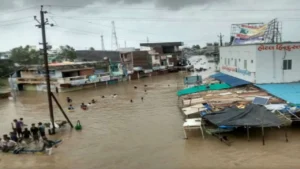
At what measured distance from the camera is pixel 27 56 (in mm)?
78562

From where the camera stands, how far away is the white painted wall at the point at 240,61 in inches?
890

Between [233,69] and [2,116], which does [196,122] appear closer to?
[233,69]

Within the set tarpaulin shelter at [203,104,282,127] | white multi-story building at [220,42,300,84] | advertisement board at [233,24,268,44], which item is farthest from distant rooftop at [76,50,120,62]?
tarpaulin shelter at [203,104,282,127]

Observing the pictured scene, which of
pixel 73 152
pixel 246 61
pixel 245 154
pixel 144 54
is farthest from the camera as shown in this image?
pixel 144 54

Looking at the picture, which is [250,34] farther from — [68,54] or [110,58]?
[68,54]

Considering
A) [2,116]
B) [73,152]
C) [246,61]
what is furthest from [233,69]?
[2,116]

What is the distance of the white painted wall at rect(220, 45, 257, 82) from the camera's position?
890 inches

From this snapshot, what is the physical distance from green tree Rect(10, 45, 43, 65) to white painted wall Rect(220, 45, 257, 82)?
2241 inches

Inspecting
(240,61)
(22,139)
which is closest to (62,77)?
(22,139)

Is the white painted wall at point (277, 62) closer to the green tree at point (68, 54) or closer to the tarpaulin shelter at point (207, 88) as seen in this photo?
the tarpaulin shelter at point (207, 88)

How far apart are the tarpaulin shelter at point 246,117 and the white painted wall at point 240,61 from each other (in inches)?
299

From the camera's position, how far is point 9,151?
15945 mm

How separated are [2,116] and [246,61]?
24.8 metres

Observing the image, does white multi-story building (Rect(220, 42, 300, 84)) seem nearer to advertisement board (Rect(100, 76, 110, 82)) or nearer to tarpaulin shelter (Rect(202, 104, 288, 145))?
tarpaulin shelter (Rect(202, 104, 288, 145))
